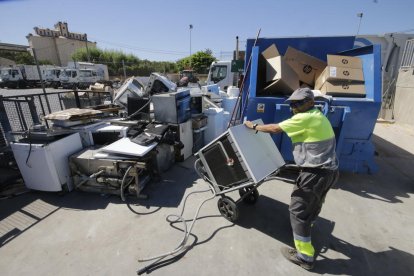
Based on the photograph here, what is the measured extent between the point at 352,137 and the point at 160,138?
2925mm

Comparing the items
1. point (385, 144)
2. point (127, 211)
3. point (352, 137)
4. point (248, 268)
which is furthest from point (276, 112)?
point (385, 144)

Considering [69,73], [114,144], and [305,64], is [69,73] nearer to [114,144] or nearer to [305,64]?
[114,144]

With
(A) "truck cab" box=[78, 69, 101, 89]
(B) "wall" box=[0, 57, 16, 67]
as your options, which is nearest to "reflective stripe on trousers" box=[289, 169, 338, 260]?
(A) "truck cab" box=[78, 69, 101, 89]

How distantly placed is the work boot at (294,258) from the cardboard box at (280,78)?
2529 millimetres

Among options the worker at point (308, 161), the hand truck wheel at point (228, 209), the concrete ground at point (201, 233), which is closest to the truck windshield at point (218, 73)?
the concrete ground at point (201, 233)

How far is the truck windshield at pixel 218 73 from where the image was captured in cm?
985

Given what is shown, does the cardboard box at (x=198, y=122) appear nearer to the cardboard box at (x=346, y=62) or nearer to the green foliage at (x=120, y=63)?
the cardboard box at (x=346, y=62)

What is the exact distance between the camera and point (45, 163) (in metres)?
2.95

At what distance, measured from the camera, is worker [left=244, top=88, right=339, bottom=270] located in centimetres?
190

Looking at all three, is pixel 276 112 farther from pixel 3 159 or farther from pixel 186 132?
pixel 3 159

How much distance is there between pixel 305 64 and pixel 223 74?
619cm

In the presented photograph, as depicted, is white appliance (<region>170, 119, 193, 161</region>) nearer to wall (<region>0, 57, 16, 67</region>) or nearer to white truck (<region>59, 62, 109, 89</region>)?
white truck (<region>59, 62, 109, 89</region>)

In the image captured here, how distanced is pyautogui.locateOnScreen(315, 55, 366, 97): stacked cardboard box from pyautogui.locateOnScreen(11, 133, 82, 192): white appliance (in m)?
4.10

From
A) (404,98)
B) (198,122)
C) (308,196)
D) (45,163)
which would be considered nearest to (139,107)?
(198,122)
